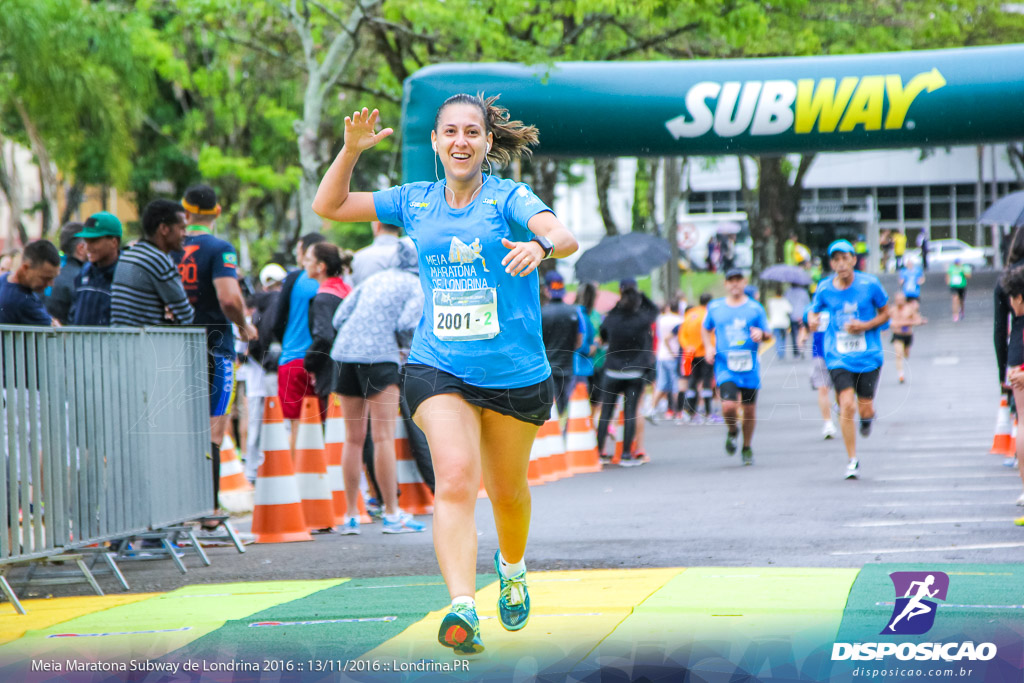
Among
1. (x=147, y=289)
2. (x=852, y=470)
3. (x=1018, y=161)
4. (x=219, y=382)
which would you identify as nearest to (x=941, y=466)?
(x=852, y=470)

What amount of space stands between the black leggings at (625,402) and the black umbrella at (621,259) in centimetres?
125

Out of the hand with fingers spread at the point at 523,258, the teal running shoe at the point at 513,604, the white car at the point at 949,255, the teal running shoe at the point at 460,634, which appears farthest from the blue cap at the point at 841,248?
the teal running shoe at the point at 460,634

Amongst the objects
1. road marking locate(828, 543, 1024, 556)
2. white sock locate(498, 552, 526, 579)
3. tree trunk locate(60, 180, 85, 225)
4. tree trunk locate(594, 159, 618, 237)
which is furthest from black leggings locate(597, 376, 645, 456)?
tree trunk locate(60, 180, 85, 225)

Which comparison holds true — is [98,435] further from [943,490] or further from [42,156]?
[42,156]

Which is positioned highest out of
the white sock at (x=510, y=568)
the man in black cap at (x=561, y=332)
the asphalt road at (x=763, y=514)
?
the man in black cap at (x=561, y=332)

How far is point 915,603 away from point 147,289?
15.6 feet

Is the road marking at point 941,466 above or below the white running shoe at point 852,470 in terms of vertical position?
below

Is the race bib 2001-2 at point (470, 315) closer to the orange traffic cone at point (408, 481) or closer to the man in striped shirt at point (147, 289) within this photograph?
the man in striped shirt at point (147, 289)

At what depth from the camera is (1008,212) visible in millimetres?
9305

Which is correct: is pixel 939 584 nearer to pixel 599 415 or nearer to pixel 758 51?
pixel 599 415

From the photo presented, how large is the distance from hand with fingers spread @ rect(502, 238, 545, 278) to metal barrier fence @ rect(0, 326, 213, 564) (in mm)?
2894

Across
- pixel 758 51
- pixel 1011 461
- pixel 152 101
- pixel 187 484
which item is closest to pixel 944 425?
pixel 1011 461

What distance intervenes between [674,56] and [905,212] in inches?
305

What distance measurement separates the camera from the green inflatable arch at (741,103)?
8648mm
